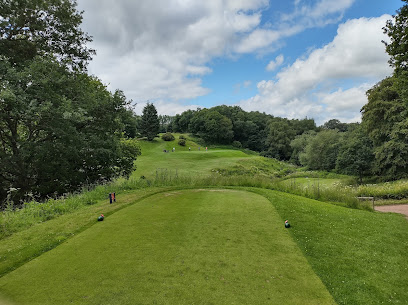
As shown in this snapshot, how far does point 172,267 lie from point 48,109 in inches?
368

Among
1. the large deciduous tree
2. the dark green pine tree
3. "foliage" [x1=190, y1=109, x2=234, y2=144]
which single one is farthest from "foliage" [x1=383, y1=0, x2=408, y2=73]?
"foliage" [x1=190, y1=109, x2=234, y2=144]

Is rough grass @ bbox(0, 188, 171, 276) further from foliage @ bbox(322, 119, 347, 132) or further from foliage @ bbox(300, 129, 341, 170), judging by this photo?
foliage @ bbox(322, 119, 347, 132)

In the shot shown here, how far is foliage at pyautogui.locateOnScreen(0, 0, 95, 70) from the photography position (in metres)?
10.8

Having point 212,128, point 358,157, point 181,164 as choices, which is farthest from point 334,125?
point 181,164

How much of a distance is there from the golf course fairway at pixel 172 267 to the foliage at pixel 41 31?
10.7m

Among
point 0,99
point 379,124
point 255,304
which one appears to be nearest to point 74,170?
point 0,99

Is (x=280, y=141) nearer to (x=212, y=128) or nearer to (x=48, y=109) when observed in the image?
(x=212, y=128)

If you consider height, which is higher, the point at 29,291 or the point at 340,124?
the point at 340,124

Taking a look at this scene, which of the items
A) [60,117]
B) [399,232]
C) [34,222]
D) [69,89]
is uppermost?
[69,89]

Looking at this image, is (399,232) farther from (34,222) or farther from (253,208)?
(34,222)

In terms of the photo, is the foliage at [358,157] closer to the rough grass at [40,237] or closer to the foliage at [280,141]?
the rough grass at [40,237]

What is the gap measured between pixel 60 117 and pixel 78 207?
4637 millimetres

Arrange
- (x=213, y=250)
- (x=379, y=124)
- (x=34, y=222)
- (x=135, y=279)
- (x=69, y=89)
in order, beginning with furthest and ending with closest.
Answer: (x=379, y=124), (x=69, y=89), (x=34, y=222), (x=213, y=250), (x=135, y=279)

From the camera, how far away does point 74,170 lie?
45.0 ft
